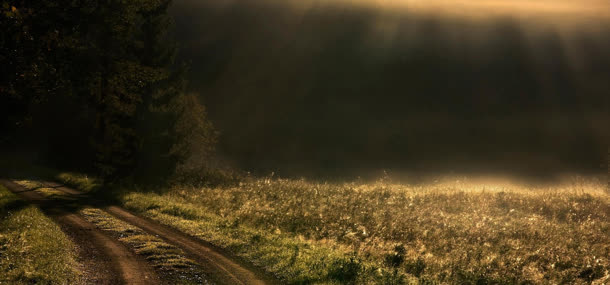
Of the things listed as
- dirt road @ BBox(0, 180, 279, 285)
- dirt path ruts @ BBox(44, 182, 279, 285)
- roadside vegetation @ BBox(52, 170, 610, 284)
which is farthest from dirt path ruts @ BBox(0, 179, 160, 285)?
roadside vegetation @ BBox(52, 170, 610, 284)

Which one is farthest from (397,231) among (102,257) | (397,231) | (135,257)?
(102,257)

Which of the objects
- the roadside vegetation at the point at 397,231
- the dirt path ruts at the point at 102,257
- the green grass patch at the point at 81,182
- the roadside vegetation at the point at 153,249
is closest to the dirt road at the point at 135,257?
the dirt path ruts at the point at 102,257

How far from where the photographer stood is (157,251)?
15734mm

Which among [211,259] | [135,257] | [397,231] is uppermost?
[397,231]

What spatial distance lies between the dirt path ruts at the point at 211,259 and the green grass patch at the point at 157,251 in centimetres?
43

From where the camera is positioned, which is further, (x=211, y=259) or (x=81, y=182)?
(x=81, y=182)

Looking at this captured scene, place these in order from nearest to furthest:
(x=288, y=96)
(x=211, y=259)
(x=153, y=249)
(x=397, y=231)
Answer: (x=211, y=259) → (x=153, y=249) → (x=397, y=231) → (x=288, y=96)

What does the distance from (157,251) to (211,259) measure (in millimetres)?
1937

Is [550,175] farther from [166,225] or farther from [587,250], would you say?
[166,225]

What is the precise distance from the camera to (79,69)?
56.8 feet

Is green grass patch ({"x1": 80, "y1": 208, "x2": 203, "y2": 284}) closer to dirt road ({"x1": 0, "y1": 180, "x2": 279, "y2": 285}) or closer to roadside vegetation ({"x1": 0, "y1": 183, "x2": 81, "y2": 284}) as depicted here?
dirt road ({"x1": 0, "y1": 180, "x2": 279, "y2": 285})

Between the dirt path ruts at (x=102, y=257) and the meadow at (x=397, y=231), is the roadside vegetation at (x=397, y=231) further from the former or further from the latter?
the dirt path ruts at (x=102, y=257)

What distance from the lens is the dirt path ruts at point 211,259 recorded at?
1382 cm

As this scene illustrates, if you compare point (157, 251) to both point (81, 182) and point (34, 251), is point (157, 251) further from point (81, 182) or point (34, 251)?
point (81, 182)
